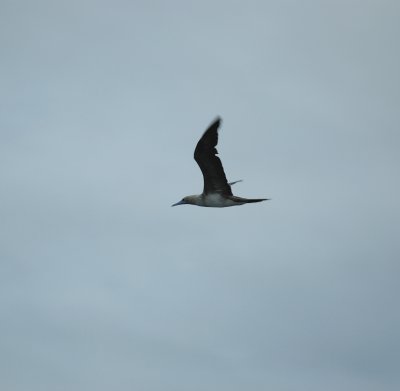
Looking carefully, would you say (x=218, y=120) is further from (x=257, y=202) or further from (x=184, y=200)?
(x=184, y=200)

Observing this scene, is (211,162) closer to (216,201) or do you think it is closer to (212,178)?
(212,178)

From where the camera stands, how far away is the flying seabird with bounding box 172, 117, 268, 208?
124 feet

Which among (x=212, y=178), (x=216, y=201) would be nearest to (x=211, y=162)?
(x=212, y=178)

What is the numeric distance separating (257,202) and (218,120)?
399 cm

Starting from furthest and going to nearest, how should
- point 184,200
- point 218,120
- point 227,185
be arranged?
point 184,200, point 227,185, point 218,120

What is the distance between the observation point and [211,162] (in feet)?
128

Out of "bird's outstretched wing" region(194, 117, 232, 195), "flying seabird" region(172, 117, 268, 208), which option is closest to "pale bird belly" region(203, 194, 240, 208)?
"flying seabird" region(172, 117, 268, 208)

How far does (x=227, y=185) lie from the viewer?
40.2 m

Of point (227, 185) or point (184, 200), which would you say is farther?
point (184, 200)

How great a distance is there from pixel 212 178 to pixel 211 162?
120cm

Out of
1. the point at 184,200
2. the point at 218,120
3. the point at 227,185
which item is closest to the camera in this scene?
the point at 218,120

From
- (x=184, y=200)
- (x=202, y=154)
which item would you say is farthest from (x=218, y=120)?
(x=184, y=200)

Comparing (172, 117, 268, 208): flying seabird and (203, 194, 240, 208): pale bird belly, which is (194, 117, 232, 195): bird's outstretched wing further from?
(203, 194, 240, 208): pale bird belly

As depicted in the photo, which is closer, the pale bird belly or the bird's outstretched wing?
the bird's outstretched wing
